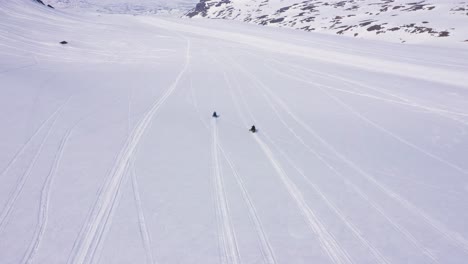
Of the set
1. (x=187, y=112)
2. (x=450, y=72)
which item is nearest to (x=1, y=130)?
(x=187, y=112)

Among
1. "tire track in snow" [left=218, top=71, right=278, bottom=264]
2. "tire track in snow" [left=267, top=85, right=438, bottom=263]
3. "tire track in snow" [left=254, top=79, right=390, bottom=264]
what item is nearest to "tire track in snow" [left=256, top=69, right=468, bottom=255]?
"tire track in snow" [left=267, top=85, right=438, bottom=263]

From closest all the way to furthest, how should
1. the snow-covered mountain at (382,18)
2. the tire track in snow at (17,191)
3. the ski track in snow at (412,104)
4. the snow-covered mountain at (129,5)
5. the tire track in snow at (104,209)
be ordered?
the tire track in snow at (104,209)
the tire track in snow at (17,191)
the ski track in snow at (412,104)
the snow-covered mountain at (382,18)
the snow-covered mountain at (129,5)

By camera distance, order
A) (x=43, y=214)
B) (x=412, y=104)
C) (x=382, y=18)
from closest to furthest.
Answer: (x=43, y=214)
(x=412, y=104)
(x=382, y=18)

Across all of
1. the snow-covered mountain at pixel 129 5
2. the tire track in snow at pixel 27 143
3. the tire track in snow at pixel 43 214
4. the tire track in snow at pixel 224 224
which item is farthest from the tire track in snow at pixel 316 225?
the snow-covered mountain at pixel 129 5

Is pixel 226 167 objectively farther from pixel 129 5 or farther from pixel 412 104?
pixel 129 5

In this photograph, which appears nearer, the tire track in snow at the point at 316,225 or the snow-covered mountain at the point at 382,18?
the tire track in snow at the point at 316,225

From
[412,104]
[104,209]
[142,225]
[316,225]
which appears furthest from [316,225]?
[412,104]

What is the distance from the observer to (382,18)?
45281mm

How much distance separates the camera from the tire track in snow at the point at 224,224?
4.93 meters

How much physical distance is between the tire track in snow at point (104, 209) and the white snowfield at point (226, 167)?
23 mm

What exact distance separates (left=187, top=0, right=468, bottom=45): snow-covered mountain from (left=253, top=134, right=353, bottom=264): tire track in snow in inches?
1248

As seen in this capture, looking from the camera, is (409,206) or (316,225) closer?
(316,225)

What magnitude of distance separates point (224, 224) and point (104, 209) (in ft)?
6.66

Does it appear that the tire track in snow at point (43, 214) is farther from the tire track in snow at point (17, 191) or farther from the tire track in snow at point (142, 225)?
the tire track in snow at point (142, 225)
